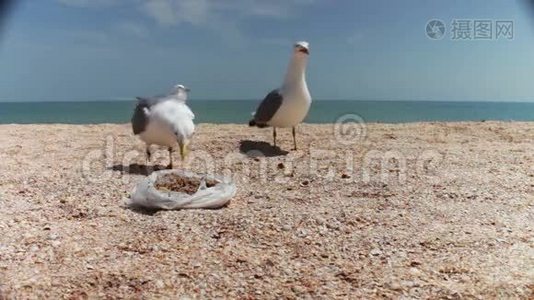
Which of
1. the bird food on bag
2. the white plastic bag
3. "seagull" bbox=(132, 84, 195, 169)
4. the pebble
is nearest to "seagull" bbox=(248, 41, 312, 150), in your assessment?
"seagull" bbox=(132, 84, 195, 169)

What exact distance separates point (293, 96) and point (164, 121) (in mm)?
2189

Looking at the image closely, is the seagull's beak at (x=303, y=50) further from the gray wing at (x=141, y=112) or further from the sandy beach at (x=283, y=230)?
the gray wing at (x=141, y=112)

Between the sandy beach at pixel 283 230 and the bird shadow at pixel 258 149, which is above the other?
the bird shadow at pixel 258 149

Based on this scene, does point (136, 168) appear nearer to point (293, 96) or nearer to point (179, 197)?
point (179, 197)

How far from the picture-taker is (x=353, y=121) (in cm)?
993

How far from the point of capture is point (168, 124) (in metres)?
5.39

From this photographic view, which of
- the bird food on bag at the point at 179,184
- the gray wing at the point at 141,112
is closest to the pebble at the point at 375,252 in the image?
the bird food on bag at the point at 179,184

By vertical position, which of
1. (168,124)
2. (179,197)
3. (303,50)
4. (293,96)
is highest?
(303,50)

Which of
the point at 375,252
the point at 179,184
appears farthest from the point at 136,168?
the point at 375,252

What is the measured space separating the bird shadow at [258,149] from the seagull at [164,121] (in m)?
1.26

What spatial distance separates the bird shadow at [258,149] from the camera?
22.0ft

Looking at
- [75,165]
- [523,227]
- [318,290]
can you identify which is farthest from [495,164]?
[75,165]

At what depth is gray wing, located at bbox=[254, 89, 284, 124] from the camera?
277 inches

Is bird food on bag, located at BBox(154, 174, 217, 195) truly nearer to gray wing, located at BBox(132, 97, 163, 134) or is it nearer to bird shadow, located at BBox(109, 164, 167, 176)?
bird shadow, located at BBox(109, 164, 167, 176)
